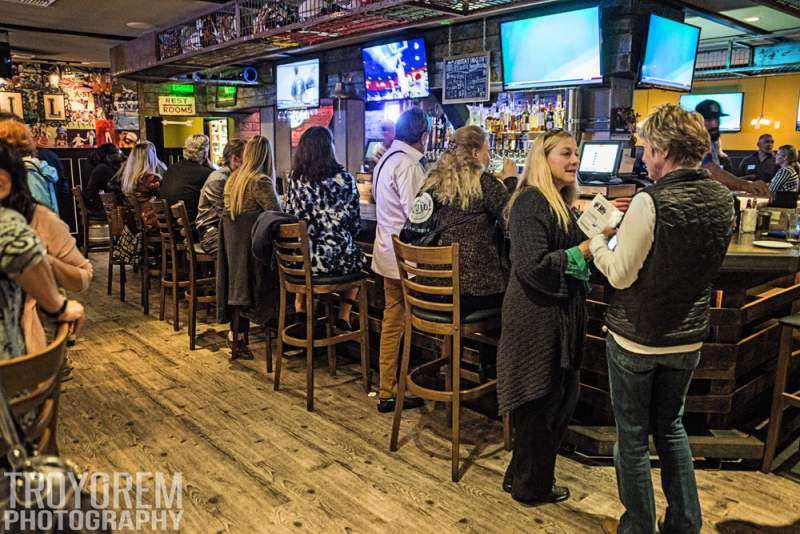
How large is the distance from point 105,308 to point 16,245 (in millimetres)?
4831

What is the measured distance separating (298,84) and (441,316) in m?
7.22

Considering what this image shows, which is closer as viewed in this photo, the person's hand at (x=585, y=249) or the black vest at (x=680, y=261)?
the black vest at (x=680, y=261)

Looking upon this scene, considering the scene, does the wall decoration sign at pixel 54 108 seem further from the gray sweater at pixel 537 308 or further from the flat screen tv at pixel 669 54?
the gray sweater at pixel 537 308

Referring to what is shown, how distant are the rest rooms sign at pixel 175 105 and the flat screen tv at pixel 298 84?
2.78 meters

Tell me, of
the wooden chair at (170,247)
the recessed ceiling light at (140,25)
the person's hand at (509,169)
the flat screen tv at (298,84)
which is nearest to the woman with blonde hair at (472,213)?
the person's hand at (509,169)

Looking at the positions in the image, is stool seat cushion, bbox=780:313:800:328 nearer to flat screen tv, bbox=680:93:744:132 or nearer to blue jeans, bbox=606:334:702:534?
blue jeans, bbox=606:334:702:534

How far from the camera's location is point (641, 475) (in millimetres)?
2199

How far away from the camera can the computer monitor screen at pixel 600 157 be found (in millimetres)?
5500

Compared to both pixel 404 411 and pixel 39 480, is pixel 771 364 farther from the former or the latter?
→ pixel 39 480

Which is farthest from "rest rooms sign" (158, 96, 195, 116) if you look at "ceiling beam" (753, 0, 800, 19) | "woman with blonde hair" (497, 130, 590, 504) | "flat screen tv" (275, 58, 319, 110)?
"woman with blonde hair" (497, 130, 590, 504)

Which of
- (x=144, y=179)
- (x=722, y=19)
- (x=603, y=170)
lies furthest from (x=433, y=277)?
(x=722, y=19)

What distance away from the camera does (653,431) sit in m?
2.25

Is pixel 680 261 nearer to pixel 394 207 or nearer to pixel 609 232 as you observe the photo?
pixel 609 232

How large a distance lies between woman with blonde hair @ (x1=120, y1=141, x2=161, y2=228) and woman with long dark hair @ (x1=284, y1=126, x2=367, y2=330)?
7.20 ft
